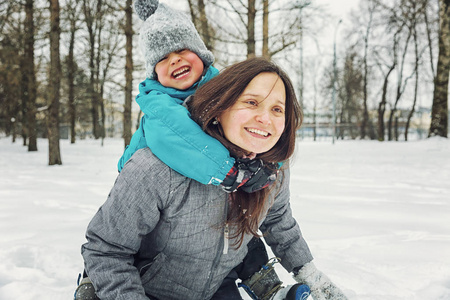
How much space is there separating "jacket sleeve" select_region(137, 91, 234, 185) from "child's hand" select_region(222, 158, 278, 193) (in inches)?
1.5

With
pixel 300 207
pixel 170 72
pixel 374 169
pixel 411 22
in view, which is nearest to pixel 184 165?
pixel 170 72

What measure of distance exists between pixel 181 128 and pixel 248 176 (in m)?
0.30

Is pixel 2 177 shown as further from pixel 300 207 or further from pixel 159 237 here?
pixel 159 237

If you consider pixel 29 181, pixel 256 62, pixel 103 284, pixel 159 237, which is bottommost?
pixel 29 181

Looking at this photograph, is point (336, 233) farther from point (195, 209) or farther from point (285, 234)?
point (195, 209)

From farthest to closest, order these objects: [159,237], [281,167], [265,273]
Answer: [265,273] → [281,167] → [159,237]

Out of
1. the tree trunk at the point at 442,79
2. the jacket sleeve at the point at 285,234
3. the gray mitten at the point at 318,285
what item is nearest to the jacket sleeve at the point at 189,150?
the jacket sleeve at the point at 285,234

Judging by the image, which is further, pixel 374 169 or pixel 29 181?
pixel 374 169

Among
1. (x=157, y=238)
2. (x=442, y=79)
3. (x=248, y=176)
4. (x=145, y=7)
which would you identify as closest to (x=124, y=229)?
(x=157, y=238)

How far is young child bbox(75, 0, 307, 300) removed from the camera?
1.16 m

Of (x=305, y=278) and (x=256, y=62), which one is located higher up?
(x=256, y=62)

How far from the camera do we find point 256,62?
1.31 m

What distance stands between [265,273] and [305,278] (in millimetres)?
199

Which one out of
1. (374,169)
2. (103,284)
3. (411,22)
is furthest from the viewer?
(411,22)
